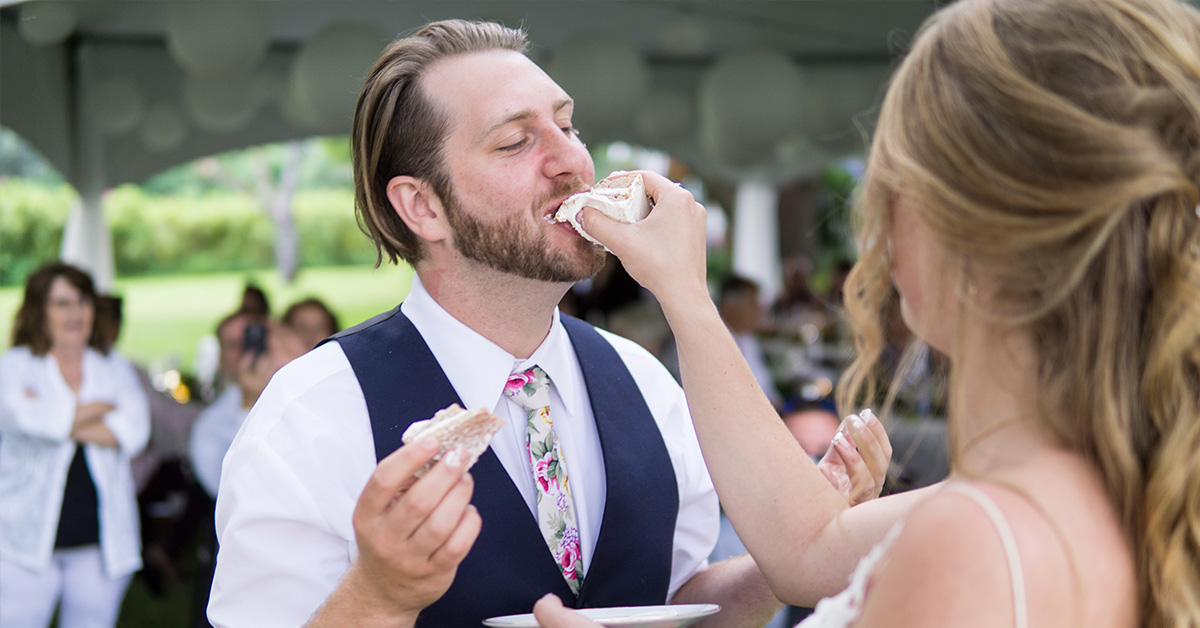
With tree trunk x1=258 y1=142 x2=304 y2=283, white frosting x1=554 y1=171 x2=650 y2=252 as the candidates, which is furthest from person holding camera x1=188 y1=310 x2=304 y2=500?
tree trunk x1=258 y1=142 x2=304 y2=283

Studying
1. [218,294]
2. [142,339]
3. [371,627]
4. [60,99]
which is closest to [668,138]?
[60,99]

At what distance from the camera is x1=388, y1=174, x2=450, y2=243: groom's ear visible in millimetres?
1830

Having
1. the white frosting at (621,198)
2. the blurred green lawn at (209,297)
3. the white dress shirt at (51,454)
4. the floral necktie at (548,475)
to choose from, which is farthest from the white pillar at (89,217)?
the blurred green lawn at (209,297)

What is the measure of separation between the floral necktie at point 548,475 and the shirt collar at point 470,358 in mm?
27

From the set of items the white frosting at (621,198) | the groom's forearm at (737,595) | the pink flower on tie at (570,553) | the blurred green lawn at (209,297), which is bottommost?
the blurred green lawn at (209,297)

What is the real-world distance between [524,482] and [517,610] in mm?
236

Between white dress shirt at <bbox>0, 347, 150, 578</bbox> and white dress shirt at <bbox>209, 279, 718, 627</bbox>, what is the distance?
3171 mm

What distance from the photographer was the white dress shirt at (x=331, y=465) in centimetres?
146

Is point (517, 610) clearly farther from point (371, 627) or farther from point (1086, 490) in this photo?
point (1086, 490)

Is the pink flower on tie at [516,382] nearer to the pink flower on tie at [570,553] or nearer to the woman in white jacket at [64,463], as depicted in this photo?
the pink flower on tie at [570,553]

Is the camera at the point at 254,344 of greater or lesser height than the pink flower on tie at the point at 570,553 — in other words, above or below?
below

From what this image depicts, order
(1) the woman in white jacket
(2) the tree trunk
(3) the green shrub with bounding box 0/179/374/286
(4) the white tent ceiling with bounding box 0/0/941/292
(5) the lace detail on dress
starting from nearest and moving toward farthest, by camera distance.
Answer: (5) the lace detail on dress → (1) the woman in white jacket → (4) the white tent ceiling with bounding box 0/0/941/292 → (3) the green shrub with bounding box 0/179/374/286 → (2) the tree trunk

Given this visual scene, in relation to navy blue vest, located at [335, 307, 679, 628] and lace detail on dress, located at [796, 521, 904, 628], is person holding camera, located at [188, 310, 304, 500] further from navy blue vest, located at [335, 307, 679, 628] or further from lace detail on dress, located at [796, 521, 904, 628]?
lace detail on dress, located at [796, 521, 904, 628]

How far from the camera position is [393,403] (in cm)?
161
